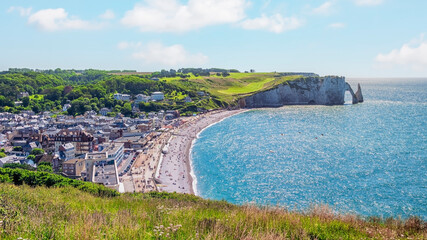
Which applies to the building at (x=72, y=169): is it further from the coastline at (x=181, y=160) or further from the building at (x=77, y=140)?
the building at (x=77, y=140)

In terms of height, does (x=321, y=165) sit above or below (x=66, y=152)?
below

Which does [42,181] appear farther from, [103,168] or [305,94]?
[305,94]

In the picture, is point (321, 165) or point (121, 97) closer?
point (321, 165)

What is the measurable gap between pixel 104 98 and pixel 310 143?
67979 mm

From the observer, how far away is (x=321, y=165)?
136ft

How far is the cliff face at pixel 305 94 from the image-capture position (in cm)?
11494

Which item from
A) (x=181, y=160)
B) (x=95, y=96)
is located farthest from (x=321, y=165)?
(x=95, y=96)

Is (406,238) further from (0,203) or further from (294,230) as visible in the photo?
(0,203)

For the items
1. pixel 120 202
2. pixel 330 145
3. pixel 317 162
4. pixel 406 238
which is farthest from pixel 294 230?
pixel 330 145

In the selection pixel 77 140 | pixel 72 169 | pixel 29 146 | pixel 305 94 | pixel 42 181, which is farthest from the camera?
pixel 305 94

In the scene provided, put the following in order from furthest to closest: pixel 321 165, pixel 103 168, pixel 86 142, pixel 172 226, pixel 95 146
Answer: pixel 95 146
pixel 86 142
pixel 321 165
pixel 103 168
pixel 172 226

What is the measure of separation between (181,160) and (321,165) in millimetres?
21346

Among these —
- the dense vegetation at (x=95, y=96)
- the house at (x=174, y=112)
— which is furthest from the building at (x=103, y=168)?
the dense vegetation at (x=95, y=96)

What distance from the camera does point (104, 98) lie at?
94125 millimetres
